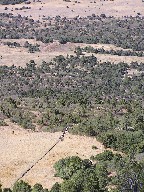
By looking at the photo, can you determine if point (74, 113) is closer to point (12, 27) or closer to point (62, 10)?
point (12, 27)

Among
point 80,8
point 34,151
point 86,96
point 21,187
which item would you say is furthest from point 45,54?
point 21,187

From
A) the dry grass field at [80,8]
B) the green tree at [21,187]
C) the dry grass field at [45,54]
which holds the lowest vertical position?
the dry grass field at [45,54]

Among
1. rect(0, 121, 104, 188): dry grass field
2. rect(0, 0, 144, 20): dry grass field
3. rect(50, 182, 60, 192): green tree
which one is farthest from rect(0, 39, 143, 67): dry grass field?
rect(50, 182, 60, 192): green tree

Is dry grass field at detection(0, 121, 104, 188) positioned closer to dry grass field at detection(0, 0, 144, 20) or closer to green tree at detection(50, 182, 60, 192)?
green tree at detection(50, 182, 60, 192)

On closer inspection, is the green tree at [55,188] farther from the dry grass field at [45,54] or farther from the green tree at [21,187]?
the dry grass field at [45,54]

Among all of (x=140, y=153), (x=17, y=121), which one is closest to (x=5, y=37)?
(x=17, y=121)

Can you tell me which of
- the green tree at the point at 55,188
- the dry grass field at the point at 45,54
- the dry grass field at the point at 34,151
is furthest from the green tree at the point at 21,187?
the dry grass field at the point at 45,54
